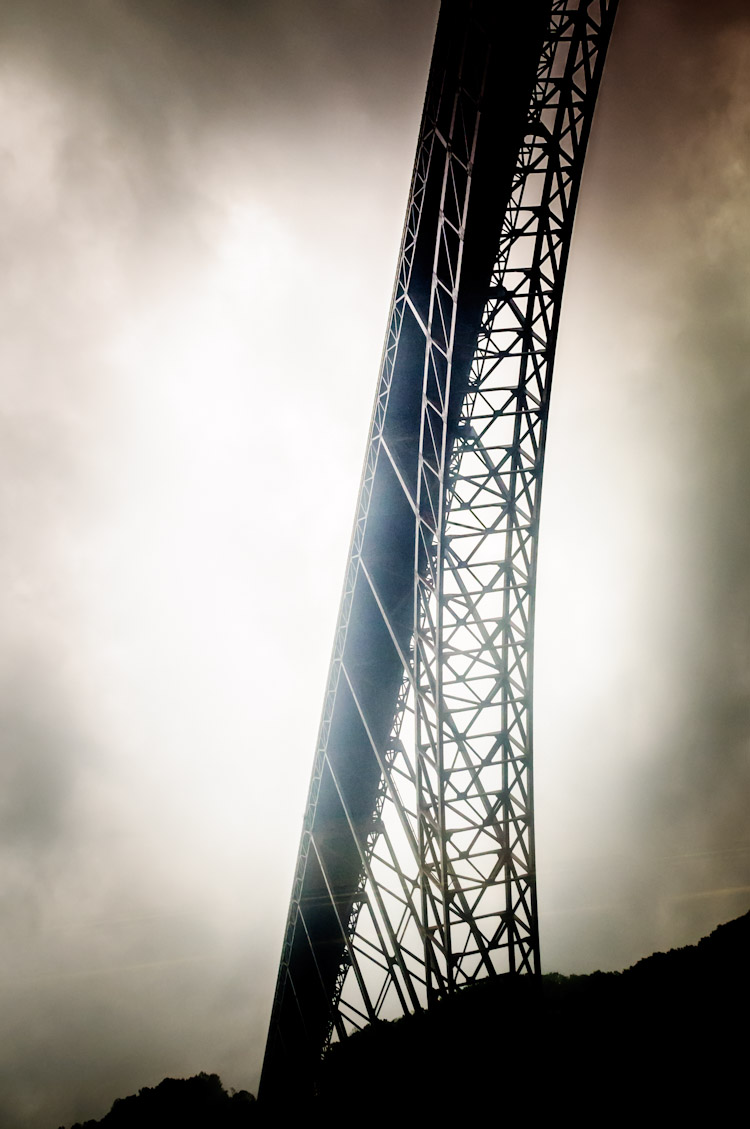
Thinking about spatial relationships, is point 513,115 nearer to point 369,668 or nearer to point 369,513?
point 369,513

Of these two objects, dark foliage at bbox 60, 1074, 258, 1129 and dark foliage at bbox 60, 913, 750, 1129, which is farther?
dark foliage at bbox 60, 1074, 258, 1129

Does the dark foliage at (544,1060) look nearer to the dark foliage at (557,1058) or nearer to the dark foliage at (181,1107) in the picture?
the dark foliage at (557,1058)

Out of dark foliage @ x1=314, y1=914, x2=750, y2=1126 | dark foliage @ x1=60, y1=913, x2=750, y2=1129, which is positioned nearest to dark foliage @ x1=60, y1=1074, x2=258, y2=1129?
dark foliage @ x1=60, y1=913, x2=750, y2=1129

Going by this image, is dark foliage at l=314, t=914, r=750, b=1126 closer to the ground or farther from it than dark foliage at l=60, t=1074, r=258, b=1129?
farther from it

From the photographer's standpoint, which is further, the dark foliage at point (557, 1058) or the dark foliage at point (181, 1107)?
the dark foliage at point (181, 1107)

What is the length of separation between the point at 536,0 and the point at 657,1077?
16910 mm

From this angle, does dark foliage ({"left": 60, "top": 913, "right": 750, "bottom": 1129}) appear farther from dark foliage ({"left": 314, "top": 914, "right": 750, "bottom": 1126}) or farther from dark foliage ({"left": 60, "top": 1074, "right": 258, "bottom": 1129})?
dark foliage ({"left": 60, "top": 1074, "right": 258, "bottom": 1129})

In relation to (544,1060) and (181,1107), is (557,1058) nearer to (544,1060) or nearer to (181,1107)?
(544,1060)

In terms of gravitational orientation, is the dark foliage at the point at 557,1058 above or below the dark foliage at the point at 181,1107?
above

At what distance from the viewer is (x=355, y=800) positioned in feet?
42.2

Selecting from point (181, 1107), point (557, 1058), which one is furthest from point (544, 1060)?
point (181, 1107)

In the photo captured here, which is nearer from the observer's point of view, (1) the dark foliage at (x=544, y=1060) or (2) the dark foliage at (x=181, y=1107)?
(1) the dark foliage at (x=544, y=1060)

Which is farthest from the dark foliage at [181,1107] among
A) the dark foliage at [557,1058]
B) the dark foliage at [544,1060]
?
the dark foliage at [544,1060]

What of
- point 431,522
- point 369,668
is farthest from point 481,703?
point 369,668
